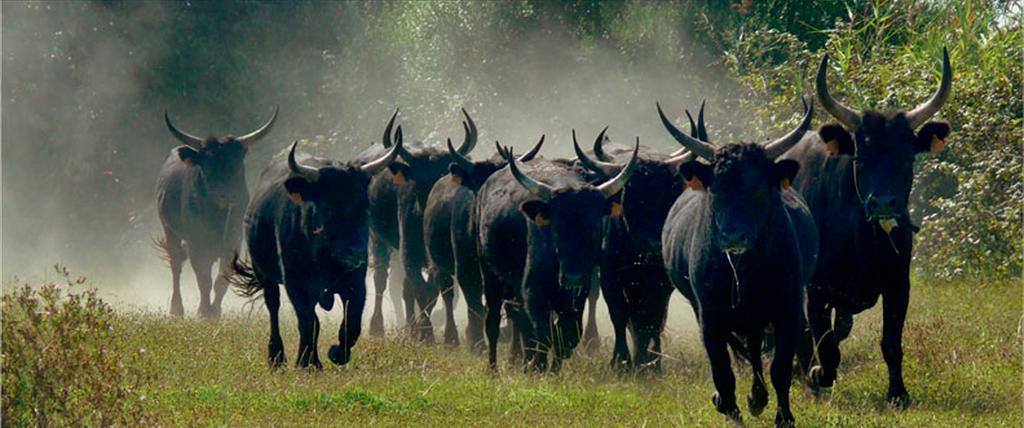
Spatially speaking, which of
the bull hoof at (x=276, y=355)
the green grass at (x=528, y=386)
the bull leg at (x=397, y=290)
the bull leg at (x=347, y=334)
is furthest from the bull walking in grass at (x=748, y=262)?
the bull leg at (x=397, y=290)

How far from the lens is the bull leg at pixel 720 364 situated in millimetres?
9766

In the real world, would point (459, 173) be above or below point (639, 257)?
above

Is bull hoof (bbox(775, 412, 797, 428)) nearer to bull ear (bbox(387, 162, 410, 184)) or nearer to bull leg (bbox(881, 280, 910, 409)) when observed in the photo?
bull leg (bbox(881, 280, 910, 409))

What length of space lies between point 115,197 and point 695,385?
72.8 feet

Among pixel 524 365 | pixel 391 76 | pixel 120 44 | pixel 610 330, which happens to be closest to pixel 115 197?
pixel 120 44

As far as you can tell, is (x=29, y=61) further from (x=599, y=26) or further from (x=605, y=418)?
(x=605, y=418)

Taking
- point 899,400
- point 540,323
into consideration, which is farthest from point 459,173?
point 899,400

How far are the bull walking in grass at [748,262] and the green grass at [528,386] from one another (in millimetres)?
407

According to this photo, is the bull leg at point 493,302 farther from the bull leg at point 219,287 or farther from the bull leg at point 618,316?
the bull leg at point 219,287

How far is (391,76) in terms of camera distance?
3030 cm

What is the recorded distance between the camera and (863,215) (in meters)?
11.4

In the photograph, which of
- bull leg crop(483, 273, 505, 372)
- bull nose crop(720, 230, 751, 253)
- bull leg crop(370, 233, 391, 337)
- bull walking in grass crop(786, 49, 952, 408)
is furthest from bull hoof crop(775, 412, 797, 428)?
bull leg crop(370, 233, 391, 337)

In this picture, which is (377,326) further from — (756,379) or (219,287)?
(756,379)

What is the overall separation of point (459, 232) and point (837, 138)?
4535 millimetres
